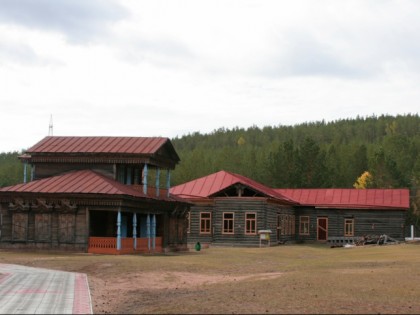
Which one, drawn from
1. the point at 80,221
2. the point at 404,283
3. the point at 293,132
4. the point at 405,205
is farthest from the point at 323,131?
the point at 404,283

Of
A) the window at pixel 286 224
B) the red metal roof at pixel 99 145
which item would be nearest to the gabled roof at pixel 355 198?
the window at pixel 286 224

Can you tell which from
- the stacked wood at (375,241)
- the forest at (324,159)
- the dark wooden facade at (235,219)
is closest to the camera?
the dark wooden facade at (235,219)

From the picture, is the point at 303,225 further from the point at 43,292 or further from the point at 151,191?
the point at 43,292

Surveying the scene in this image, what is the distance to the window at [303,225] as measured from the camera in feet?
200

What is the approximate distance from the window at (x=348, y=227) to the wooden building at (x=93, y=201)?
66.6ft

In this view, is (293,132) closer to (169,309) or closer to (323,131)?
(323,131)

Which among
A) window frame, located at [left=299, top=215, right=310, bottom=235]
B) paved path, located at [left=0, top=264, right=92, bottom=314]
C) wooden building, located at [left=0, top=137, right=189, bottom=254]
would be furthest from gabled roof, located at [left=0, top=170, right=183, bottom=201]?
window frame, located at [left=299, top=215, right=310, bottom=235]

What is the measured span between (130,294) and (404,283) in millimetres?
7826

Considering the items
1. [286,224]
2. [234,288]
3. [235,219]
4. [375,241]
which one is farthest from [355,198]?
[234,288]

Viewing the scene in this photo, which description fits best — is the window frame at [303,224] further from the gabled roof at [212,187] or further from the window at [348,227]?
the gabled roof at [212,187]

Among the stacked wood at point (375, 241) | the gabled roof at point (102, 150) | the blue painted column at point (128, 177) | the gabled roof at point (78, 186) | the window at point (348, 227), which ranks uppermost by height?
the gabled roof at point (102, 150)

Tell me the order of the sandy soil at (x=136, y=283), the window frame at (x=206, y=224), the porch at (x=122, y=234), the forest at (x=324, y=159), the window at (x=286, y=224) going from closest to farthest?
1. the sandy soil at (x=136, y=283)
2. the porch at (x=122, y=234)
3. the window frame at (x=206, y=224)
4. the window at (x=286, y=224)
5. the forest at (x=324, y=159)

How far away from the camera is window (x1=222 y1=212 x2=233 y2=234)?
51.6 m

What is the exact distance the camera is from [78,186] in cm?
3506
